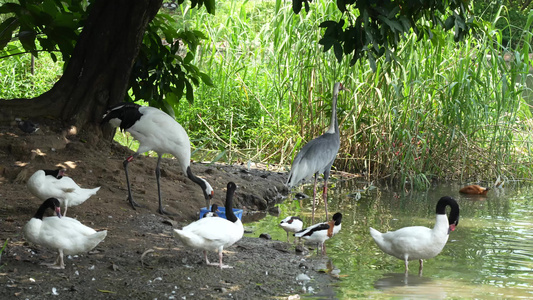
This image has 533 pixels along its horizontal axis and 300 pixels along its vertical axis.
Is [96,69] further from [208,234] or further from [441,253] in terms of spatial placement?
[441,253]

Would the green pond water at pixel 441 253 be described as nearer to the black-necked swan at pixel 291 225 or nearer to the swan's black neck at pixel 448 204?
the black-necked swan at pixel 291 225

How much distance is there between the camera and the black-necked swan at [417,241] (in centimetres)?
642

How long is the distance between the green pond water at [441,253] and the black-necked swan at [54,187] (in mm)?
2334

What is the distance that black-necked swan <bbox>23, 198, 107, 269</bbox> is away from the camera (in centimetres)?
540

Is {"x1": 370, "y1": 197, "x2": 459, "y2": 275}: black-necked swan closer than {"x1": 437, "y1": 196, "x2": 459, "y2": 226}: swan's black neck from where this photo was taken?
Yes

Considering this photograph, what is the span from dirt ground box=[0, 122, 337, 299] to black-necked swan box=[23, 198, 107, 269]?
162 mm

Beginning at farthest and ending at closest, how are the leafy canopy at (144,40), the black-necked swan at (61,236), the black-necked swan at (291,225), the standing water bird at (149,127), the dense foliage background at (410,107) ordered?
the dense foliage background at (410,107)
the leafy canopy at (144,40)
the standing water bird at (149,127)
the black-necked swan at (291,225)
the black-necked swan at (61,236)

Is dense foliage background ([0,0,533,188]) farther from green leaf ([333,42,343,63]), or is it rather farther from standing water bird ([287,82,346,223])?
green leaf ([333,42,343,63])

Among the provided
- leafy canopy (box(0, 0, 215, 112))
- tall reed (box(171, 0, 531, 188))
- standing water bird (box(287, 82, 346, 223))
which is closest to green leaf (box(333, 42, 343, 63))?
leafy canopy (box(0, 0, 215, 112))

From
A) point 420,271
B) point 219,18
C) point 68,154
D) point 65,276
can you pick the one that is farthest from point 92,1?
point 219,18

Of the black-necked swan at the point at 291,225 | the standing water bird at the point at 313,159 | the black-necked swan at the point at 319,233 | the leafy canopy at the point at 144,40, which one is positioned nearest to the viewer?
the black-necked swan at the point at 319,233

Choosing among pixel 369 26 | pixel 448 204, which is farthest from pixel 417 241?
pixel 369 26

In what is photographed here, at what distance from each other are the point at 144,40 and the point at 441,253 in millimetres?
5092

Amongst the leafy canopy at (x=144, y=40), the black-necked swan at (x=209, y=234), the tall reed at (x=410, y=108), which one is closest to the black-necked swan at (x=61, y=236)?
the black-necked swan at (x=209, y=234)
